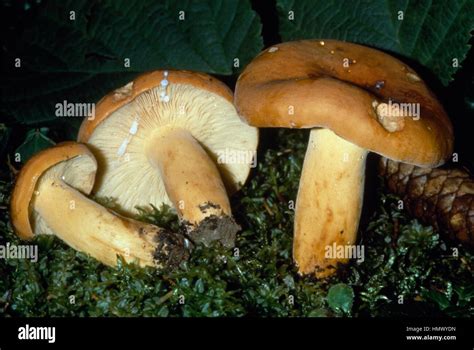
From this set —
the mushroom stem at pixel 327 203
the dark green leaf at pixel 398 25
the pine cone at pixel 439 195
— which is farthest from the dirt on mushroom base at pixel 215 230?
the dark green leaf at pixel 398 25

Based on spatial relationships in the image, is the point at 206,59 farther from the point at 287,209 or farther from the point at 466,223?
the point at 466,223

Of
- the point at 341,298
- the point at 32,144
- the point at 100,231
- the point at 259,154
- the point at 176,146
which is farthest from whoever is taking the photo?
the point at 259,154

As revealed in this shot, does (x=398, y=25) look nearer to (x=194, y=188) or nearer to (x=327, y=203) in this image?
(x=327, y=203)

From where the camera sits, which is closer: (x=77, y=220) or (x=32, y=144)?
(x=77, y=220)

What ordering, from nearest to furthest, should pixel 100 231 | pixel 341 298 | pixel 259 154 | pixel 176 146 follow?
pixel 341 298, pixel 100 231, pixel 176 146, pixel 259 154

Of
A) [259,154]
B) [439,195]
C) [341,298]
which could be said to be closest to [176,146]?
[259,154]

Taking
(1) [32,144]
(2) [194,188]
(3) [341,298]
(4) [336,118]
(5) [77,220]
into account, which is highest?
(1) [32,144]

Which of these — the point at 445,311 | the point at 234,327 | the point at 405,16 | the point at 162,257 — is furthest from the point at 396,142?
the point at 405,16
